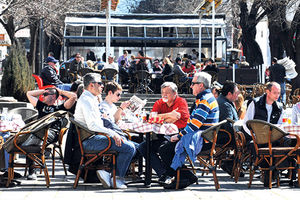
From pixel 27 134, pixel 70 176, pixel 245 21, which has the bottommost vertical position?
pixel 70 176

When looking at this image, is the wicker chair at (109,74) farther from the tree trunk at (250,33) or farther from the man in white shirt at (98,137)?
the man in white shirt at (98,137)

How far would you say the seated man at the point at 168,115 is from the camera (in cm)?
886

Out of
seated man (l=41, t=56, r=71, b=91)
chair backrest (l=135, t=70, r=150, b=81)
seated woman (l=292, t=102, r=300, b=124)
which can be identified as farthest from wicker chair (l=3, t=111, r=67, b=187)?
chair backrest (l=135, t=70, r=150, b=81)

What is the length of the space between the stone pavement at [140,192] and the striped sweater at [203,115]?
30.0 inches

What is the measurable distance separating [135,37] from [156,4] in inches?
1046

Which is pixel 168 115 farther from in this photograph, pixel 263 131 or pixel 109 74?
pixel 109 74

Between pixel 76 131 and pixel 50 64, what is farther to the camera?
pixel 50 64

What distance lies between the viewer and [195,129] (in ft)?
28.1

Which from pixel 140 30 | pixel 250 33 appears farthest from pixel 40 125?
pixel 250 33

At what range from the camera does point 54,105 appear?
1023 centimetres

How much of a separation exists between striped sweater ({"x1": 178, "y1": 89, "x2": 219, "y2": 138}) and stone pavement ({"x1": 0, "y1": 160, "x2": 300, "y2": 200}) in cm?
76

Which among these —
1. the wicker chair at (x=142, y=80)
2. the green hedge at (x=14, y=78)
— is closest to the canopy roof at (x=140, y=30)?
the wicker chair at (x=142, y=80)

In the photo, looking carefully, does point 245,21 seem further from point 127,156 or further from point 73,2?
point 127,156

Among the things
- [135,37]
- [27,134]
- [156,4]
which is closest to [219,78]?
[135,37]
